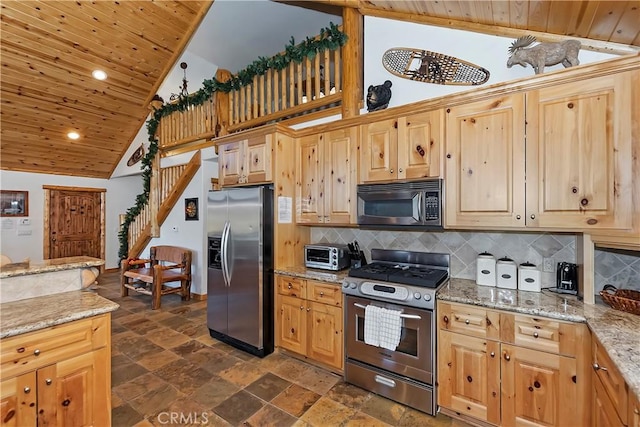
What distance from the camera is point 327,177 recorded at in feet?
9.66

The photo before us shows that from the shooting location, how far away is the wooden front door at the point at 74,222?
6.38 metres

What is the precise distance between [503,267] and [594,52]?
1.73 meters

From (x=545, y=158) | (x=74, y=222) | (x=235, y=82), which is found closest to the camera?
(x=545, y=158)

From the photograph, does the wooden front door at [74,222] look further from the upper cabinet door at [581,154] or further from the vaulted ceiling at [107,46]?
the upper cabinet door at [581,154]

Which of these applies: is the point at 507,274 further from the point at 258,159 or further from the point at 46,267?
the point at 46,267

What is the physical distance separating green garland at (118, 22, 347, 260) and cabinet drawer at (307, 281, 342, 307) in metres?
2.57

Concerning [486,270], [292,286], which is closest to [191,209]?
[292,286]

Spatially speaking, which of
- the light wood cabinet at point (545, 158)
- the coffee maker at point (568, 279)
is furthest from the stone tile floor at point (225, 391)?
the light wood cabinet at point (545, 158)

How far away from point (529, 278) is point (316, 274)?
69.7 inches

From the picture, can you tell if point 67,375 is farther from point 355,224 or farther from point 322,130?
point 322,130

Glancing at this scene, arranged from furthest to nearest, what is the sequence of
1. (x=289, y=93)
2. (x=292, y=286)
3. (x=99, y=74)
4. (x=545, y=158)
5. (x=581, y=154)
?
(x=99, y=74) → (x=289, y=93) → (x=292, y=286) → (x=545, y=158) → (x=581, y=154)

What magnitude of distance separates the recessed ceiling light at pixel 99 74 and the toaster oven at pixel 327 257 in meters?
4.72

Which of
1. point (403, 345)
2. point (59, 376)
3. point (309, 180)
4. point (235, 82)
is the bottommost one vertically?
point (403, 345)

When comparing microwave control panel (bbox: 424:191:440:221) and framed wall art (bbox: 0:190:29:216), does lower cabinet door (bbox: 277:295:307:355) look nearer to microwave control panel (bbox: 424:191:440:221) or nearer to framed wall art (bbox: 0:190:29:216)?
microwave control panel (bbox: 424:191:440:221)
